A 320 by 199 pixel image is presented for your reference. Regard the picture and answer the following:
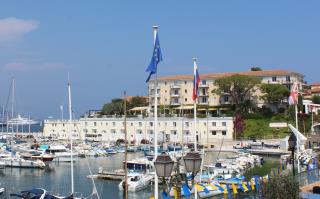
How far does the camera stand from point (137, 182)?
4094 cm

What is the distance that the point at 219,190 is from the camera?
36000 millimetres

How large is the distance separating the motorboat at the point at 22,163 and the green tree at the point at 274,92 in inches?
1849

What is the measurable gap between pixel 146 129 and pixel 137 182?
4909 cm

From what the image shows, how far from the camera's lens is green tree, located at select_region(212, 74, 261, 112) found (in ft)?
290

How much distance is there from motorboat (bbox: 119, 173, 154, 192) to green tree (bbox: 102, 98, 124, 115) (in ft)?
201

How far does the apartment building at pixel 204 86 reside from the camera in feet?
307

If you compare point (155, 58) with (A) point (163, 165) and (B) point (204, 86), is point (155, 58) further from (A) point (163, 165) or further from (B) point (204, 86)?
(B) point (204, 86)

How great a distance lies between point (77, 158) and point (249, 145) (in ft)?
90.7

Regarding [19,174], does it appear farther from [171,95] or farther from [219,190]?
[171,95]

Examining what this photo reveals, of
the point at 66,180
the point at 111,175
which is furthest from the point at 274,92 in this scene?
the point at 66,180

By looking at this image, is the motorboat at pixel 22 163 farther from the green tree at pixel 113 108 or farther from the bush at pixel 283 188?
the green tree at pixel 113 108

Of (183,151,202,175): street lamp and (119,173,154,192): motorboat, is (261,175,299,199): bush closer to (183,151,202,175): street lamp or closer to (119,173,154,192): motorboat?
(183,151,202,175): street lamp

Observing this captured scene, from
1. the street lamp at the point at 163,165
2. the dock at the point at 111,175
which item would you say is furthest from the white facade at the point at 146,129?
the street lamp at the point at 163,165

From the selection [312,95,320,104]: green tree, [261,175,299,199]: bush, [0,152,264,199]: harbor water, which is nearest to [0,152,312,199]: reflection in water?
[0,152,264,199]: harbor water
